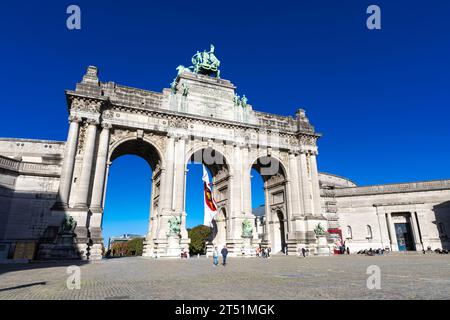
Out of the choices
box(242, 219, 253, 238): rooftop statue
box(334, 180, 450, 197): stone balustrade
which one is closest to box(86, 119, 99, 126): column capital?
box(242, 219, 253, 238): rooftop statue

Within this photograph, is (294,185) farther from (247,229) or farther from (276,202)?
(247,229)

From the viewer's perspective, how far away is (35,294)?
8227 millimetres

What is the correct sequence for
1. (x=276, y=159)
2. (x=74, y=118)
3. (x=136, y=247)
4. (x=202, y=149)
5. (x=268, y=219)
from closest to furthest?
1. (x=74, y=118)
2. (x=202, y=149)
3. (x=276, y=159)
4. (x=268, y=219)
5. (x=136, y=247)

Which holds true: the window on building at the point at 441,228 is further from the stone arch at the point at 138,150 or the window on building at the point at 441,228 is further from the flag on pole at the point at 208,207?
the stone arch at the point at 138,150

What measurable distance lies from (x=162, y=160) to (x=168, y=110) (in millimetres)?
5923

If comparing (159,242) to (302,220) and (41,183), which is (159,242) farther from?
(302,220)

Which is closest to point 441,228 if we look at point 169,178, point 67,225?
point 169,178

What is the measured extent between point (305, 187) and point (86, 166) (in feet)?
85.3

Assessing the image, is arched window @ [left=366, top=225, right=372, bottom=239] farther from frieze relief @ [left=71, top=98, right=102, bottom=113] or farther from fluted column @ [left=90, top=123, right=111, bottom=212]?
frieze relief @ [left=71, top=98, right=102, bottom=113]

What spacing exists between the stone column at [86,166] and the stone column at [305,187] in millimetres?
25369

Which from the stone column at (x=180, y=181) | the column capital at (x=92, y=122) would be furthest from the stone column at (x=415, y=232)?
the column capital at (x=92, y=122)

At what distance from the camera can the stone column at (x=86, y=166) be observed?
27344 millimetres

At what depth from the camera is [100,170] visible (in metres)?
29.5
